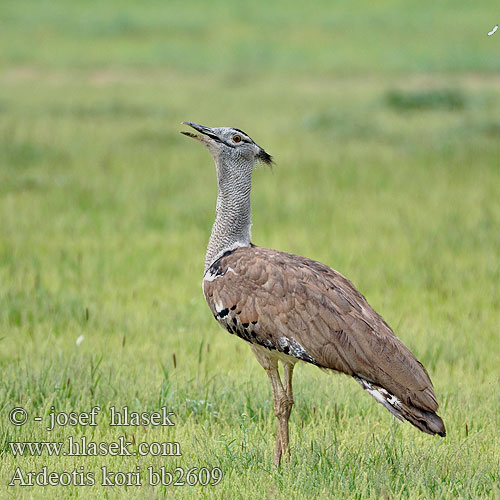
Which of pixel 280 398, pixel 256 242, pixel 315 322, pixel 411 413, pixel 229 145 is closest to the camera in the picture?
pixel 411 413

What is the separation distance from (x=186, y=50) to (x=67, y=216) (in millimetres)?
16546

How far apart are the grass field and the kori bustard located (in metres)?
0.35

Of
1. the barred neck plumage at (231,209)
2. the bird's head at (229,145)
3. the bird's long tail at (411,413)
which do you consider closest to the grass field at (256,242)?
the bird's long tail at (411,413)

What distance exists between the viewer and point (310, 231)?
786cm

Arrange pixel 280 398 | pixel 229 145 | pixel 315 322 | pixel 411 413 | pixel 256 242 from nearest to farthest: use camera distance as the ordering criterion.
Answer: pixel 411 413 < pixel 315 322 < pixel 280 398 < pixel 229 145 < pixel 256 242

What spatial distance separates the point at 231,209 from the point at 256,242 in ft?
11.0

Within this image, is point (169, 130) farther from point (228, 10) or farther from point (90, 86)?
point (228, 10)

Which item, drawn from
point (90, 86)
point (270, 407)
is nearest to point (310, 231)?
point (270, 407)

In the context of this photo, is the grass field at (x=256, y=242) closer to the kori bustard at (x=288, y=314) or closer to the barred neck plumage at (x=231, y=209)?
the kori bustard at (x=288, y=314)

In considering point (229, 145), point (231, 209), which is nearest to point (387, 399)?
point (231, 209)

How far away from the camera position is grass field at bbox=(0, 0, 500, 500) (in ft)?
12.4

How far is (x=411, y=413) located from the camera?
3.33 metres

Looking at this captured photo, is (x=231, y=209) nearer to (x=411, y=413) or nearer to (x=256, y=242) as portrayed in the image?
(x=411, y=413)

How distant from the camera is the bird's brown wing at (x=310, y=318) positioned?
11.3 feet
